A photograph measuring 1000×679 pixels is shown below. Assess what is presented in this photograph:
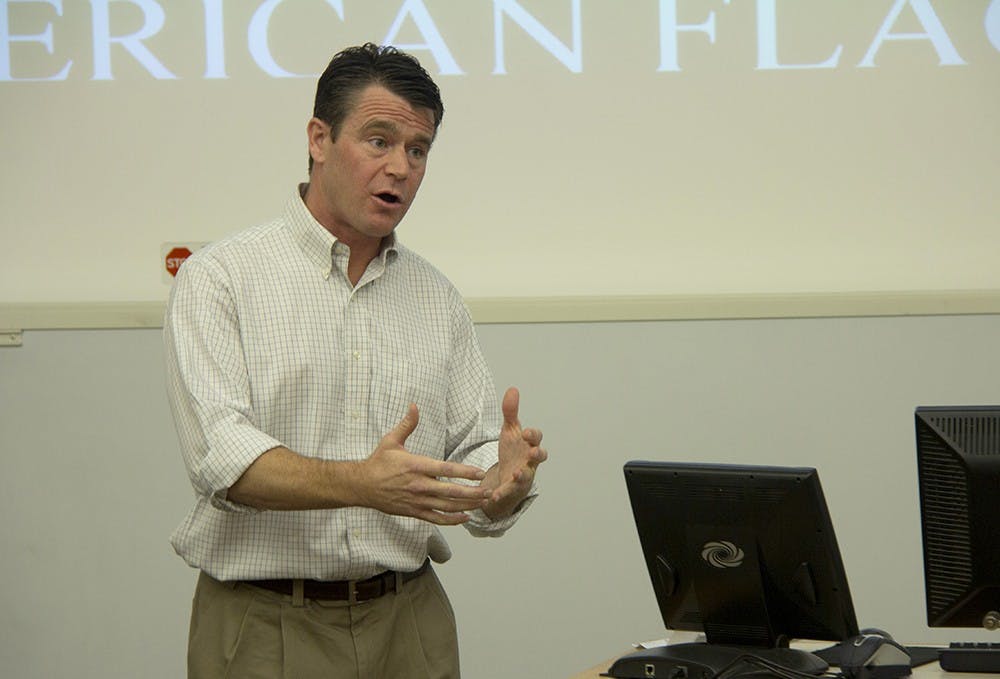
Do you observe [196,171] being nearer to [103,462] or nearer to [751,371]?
[103,462]

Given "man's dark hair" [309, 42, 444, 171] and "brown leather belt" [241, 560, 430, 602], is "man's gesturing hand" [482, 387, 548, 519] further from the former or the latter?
"man's dark hair" [309, 42, 444, 171]

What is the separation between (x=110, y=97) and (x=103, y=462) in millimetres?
1140

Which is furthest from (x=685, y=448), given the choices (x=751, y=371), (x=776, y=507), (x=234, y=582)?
(x=234, y=582)

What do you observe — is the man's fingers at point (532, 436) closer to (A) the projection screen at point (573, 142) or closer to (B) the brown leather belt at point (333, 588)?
(B) the brown leather belt at point (333, 588)

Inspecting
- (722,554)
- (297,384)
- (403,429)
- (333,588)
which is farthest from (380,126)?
(722,554)

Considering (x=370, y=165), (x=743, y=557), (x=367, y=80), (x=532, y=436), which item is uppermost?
(x=367, y=80)

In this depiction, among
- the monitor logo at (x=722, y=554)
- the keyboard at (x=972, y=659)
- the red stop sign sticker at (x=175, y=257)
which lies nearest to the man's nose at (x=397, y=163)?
the monitor logo at (x=722, y=554)

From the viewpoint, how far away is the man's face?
243 cm

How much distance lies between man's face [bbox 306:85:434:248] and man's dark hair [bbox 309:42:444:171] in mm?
14

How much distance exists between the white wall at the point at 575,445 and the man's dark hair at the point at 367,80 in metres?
1.57

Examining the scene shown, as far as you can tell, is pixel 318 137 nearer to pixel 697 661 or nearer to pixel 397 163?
pixel 397 163

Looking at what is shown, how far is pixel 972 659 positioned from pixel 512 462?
0.97 meters

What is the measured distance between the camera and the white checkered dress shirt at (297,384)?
7.43 ft

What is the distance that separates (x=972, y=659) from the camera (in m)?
2.45
